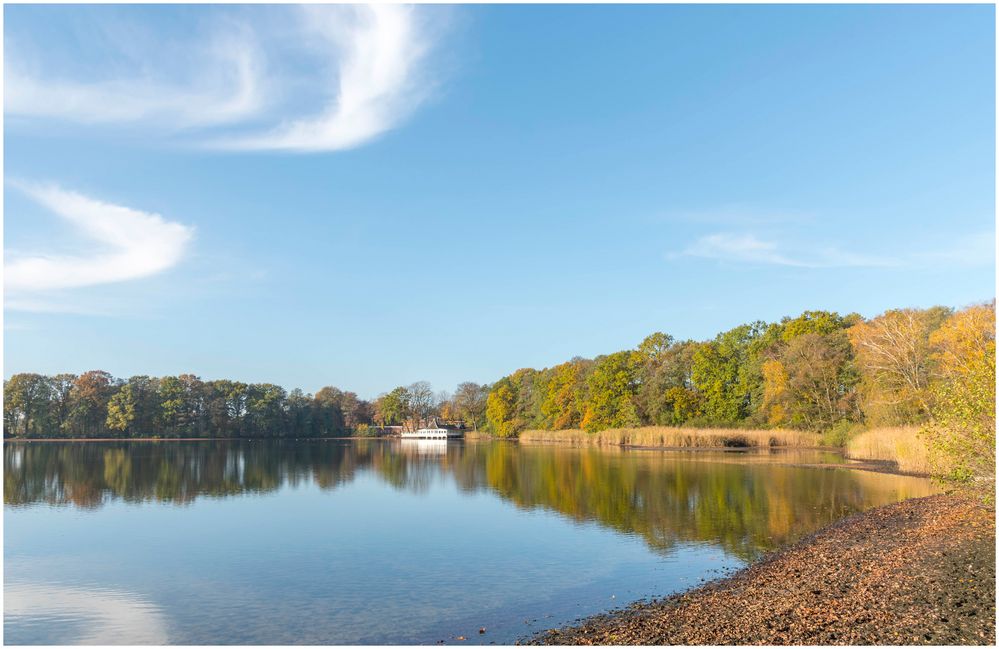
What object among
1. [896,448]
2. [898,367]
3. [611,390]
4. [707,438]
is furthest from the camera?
[611,390]

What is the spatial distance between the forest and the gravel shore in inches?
141

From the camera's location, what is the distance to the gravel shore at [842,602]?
9273 millimetres

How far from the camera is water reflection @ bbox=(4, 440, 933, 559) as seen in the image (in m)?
21.3

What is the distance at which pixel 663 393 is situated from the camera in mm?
77875

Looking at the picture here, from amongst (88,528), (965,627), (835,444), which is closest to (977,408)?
(965,627)

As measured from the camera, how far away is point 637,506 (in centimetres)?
2495

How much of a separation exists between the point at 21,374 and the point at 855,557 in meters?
116

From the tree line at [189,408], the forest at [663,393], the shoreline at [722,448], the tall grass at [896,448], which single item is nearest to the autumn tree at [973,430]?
the forest at [663,393]

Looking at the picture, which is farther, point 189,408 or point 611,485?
point 189,408

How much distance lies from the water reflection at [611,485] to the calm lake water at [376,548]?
163 millimetres

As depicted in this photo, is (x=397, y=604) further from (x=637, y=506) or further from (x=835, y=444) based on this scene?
(x=835, y=444)

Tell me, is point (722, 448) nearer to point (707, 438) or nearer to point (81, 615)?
point (707, 438)

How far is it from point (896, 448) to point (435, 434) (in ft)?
311

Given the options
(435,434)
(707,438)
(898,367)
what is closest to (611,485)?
(898,367)
